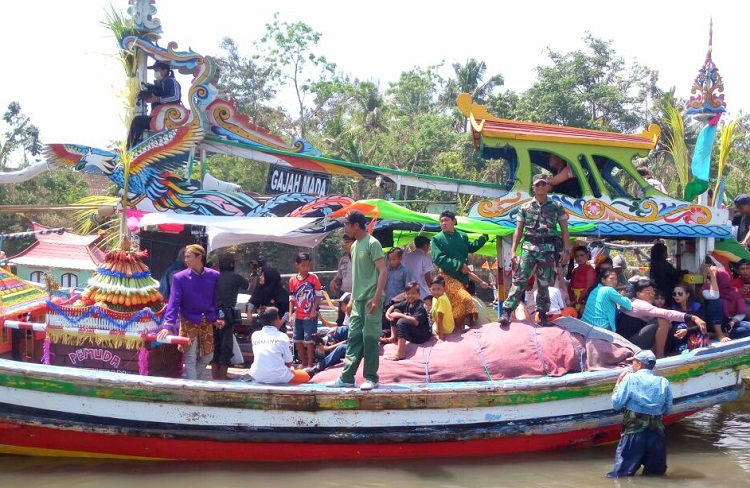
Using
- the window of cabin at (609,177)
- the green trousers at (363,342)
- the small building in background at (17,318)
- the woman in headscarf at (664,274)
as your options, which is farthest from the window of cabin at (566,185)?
the small building in background at (17,318)

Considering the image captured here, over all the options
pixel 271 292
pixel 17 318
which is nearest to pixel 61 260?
pixel 17 318

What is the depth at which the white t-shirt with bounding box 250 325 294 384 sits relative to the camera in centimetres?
699

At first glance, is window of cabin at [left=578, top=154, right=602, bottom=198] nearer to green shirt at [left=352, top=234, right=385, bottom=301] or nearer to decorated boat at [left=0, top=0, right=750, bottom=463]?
decorated boat at [left=0, top=0, right=750, bottom=463]

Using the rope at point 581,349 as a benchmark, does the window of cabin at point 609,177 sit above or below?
above

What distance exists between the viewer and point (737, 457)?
787 cm

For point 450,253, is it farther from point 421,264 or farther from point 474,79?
point 474,79

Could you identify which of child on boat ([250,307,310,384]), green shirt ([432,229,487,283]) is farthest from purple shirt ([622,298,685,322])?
child on boat ([250,307,310,384])

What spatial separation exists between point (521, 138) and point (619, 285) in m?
1.98

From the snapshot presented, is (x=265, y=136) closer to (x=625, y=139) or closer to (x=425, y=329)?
(x=425, y=329)

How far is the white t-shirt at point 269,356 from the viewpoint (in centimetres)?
699

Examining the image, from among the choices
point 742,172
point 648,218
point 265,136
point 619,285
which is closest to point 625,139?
point 648,218

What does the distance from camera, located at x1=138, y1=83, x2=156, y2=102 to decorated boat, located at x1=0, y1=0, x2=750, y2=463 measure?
166 millimetres

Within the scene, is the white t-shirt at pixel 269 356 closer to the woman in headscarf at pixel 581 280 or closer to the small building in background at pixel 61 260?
the woman in headscarf at pixel 581 280

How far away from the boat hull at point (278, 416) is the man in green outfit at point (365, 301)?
0.24 m
